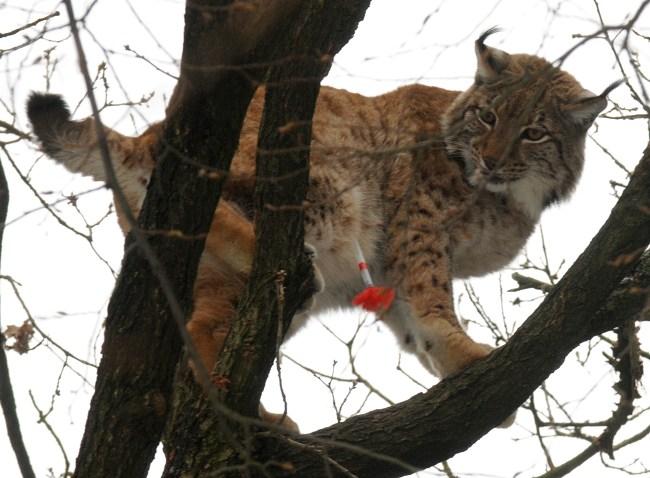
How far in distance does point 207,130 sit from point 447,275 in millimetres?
2659

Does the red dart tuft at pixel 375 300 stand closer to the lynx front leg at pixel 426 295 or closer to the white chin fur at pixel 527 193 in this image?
the lynx front leg at pixel 426 295

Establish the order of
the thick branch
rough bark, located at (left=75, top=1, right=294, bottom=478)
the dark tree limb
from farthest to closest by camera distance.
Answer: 1. the thick branch
2. rough bark, located at (left=75, top=1, right=294, bottom=478)
3. the dark tree limb

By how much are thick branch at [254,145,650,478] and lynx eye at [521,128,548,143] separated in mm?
1976

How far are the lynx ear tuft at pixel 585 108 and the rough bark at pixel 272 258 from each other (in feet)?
8.01

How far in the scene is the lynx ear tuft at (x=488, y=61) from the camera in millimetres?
6442

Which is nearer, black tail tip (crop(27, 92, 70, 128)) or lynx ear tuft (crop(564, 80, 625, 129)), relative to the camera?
black tail tip (crop(27, 92, 70, 128))

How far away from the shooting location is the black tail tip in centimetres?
510

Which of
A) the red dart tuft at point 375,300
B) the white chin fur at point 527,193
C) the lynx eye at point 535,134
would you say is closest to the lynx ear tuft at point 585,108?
the lynx eye at point 535,134

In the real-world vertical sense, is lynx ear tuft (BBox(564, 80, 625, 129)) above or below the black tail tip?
above

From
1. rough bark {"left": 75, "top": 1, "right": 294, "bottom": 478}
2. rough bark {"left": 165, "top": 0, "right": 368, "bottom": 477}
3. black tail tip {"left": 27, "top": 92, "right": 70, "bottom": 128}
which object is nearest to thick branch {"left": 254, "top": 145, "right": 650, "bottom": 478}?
rough bark {"left": 165, "top": 0, "right": 368, "bottom": 477}

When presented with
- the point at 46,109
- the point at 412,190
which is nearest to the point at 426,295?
the point at 412,190

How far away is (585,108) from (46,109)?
2.96 metres

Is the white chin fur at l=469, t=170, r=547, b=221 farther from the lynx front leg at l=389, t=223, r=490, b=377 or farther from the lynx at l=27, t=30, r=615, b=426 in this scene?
the lynx front leg at l=389, t=223, r=490, b=377

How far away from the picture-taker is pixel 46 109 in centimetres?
512
